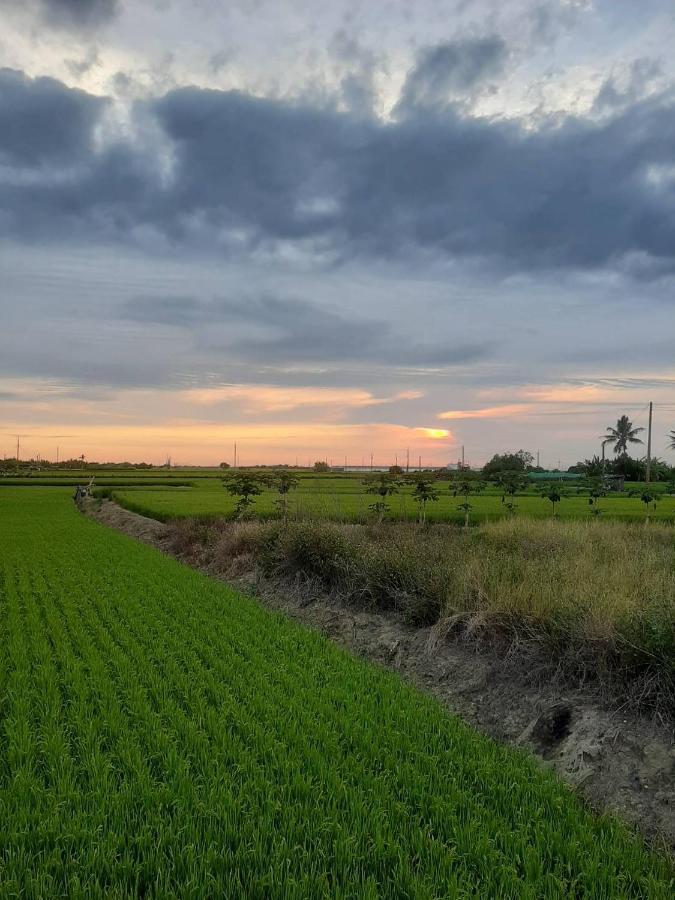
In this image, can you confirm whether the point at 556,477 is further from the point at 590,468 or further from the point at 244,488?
the point at 244,488

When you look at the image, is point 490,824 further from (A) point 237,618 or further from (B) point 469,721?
(A) point 237,618

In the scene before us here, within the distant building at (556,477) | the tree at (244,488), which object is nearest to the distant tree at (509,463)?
the distant building at (556,477)

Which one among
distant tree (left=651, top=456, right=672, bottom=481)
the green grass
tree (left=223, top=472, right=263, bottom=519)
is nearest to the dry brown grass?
the green grass

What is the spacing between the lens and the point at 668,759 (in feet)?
17.5

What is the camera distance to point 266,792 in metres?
4.30

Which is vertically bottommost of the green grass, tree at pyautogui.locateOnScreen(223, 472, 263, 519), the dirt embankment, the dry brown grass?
the dirt embankment

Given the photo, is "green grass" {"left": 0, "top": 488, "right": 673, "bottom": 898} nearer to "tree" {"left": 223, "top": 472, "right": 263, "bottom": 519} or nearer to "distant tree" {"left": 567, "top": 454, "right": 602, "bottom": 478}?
"tree" {"left": 223, "top": 472, "right": 263, "bottom": 519}

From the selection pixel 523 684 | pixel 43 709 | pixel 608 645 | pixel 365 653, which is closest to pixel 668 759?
pixel 608 645

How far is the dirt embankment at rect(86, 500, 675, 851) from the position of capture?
5.06 m

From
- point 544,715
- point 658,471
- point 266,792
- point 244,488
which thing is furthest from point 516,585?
point 658,471

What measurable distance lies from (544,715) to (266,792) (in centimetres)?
338

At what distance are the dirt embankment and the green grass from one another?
663mm

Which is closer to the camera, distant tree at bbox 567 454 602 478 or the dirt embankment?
the dirt embankment

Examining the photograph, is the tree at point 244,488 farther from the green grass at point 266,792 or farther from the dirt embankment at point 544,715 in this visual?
the green grass at point 266,792
